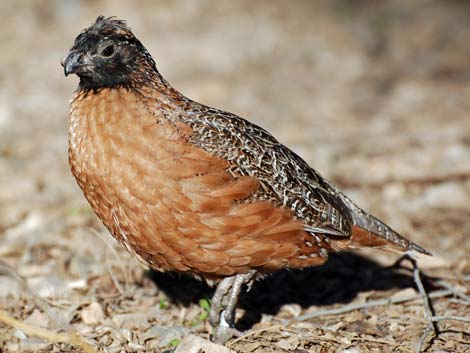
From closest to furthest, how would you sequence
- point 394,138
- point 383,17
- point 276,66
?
point 394,138, point 276,66, point 383,17

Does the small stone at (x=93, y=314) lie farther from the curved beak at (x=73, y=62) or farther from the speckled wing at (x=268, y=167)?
the curved beak at (x=73, y=62)

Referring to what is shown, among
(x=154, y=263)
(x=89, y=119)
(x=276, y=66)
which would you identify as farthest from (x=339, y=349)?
(x=276, y=66)

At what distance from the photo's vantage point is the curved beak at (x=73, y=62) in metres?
4.96

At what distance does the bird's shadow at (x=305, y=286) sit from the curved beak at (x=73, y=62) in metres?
2.02

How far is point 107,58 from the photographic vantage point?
5.07 m

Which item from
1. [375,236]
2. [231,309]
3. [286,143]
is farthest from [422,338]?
[286,143]

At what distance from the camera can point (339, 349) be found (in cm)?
499

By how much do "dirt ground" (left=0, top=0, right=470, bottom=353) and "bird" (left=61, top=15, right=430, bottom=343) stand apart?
624mm

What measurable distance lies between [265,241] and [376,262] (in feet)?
7.32

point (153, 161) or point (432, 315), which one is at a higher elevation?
point (153, 161)

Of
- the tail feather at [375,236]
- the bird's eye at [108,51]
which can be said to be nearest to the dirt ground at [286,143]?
the tail feather at [375,236]

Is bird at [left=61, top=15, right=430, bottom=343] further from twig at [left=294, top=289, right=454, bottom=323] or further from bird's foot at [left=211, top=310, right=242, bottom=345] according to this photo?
twig at [left=294, top=289, right=454, bottom=323]

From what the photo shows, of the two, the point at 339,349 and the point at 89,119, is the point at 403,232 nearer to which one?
the point at 339,349

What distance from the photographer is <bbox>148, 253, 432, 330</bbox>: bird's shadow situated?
6078mm
